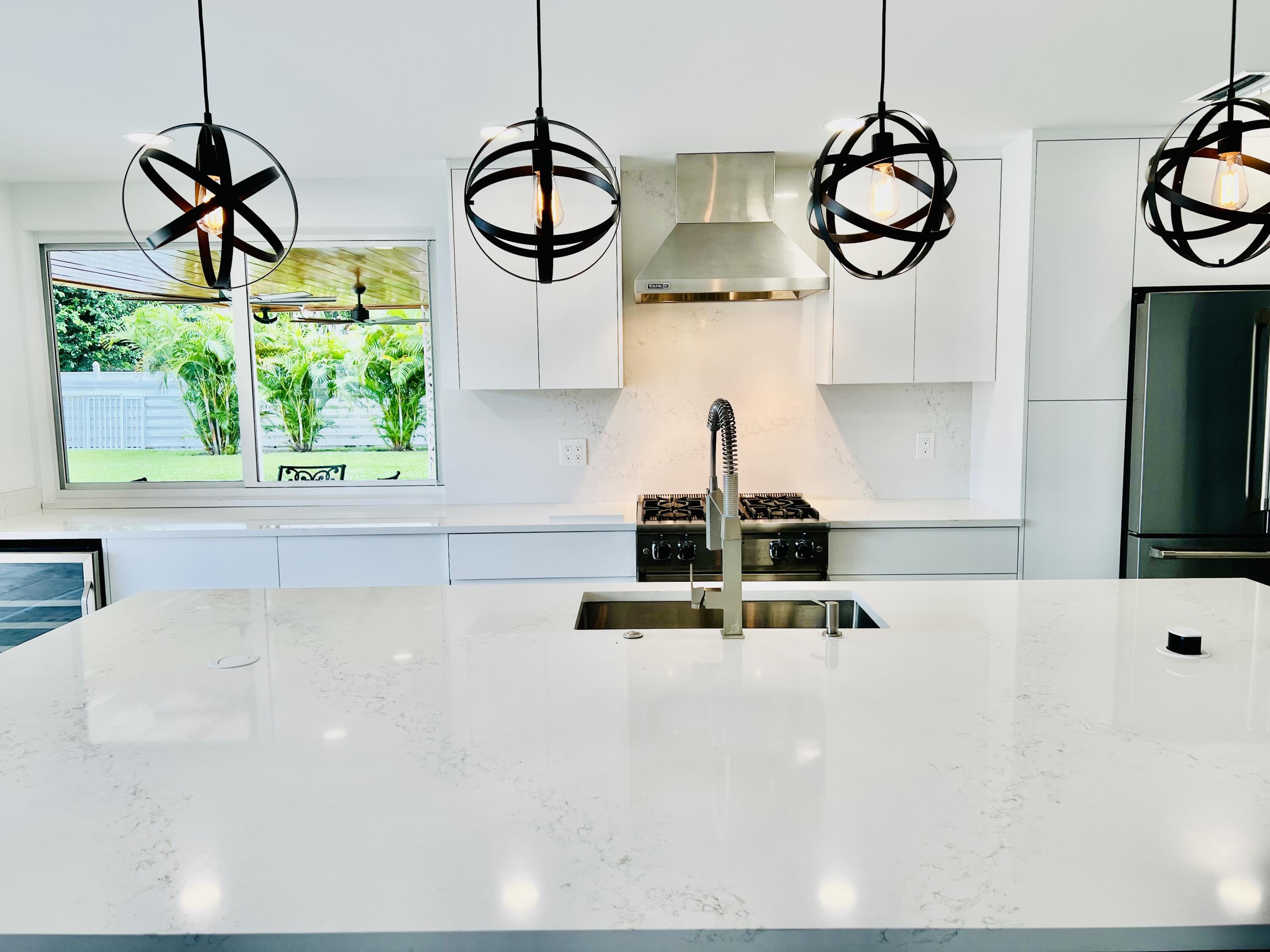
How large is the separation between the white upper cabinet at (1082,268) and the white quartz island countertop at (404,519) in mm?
622

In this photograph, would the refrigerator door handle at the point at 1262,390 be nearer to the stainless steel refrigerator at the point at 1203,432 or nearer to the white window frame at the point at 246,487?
the stainless steel refrigerator at the point at 1203,432

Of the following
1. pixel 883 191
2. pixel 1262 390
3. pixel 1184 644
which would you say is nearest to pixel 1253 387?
pixel 1262 390

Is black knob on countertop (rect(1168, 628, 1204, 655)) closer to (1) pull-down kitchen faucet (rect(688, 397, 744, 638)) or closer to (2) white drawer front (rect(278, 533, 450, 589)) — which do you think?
(1) pull-down kitchen faucet (rect(688, 397, 744, 638))

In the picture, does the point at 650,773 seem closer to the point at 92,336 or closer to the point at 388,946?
the point at 388,946

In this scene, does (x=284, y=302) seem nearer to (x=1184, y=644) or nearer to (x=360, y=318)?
(x=360, y=318)

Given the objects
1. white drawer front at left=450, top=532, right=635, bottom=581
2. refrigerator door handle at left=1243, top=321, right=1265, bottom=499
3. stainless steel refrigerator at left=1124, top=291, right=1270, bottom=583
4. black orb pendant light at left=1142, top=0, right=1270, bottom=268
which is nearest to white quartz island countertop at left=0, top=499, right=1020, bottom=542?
white drawer front at left=450, top=532, right=635, bottom=581

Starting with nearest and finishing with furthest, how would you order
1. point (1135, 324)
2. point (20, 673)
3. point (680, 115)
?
point (20, 673)
point (680, 115)
point (1135, 324)

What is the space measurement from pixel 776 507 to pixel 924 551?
621 mm

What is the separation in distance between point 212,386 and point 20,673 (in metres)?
2.66

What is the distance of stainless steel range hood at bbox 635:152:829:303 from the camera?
3.16m


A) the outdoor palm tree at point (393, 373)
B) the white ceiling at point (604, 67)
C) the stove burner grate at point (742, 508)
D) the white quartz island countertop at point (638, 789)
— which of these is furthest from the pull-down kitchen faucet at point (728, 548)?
the outdoor palm tree at point (393, 373)

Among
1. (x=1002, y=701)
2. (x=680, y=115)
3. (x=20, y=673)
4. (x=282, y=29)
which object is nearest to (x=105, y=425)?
(x=282, y=29)

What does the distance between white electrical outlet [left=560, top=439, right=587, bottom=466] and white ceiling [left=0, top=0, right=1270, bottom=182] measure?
1.31m

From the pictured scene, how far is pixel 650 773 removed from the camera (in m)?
1.14
